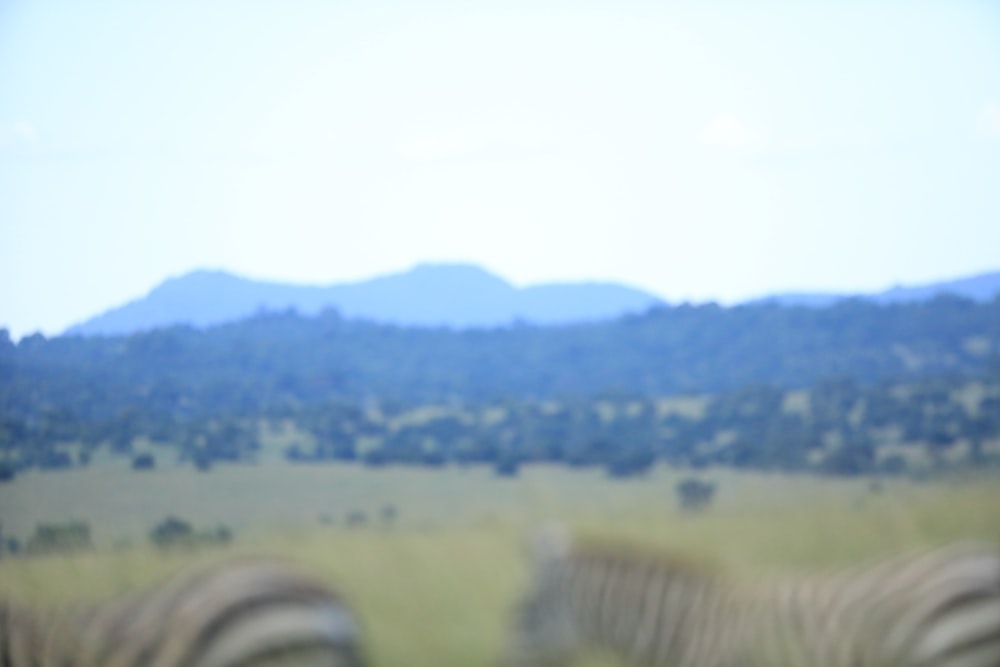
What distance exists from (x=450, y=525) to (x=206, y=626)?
5.87 ft

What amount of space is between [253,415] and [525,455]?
5.40ft

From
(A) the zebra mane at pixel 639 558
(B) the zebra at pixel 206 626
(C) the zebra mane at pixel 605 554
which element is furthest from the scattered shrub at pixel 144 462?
(A) the zebra mane at pixel 639 558

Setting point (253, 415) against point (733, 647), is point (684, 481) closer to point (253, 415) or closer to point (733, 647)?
point (733, 647)

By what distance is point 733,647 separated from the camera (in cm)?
787

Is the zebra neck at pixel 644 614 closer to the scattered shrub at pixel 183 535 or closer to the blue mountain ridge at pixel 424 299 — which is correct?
the blue mountain ridge at pixel 424 299

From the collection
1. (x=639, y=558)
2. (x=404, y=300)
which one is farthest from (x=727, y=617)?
(x=404, y=300)

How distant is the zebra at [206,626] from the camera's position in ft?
24.4

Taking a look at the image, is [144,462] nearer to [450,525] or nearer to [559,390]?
[450,525]

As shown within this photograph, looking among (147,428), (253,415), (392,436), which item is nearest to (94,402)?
(147,428)

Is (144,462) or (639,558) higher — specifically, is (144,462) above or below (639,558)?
above

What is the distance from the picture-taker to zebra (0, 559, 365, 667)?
24.4 feet

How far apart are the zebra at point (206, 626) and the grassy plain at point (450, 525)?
0.47 m

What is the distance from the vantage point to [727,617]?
7.97 meters

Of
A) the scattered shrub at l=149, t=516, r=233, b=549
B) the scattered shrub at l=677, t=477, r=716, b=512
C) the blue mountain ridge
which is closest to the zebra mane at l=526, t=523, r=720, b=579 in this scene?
the scattered shrub at l=677, t=477, r=716, b=512
